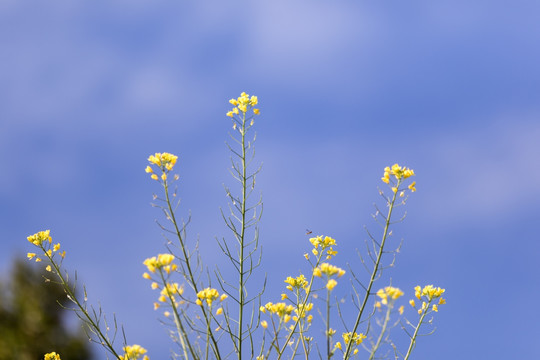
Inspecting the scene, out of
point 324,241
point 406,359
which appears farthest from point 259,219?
point 406,359

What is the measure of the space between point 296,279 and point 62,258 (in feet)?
5.75

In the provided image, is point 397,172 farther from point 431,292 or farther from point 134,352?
point 134,352

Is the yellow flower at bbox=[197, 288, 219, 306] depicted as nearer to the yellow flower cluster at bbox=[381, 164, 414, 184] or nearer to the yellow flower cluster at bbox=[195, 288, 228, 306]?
the yellow flower cluster at bbox=[195, 288, 228, 306]

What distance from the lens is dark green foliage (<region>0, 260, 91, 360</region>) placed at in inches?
459

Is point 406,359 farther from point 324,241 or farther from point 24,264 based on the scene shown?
point 24,264

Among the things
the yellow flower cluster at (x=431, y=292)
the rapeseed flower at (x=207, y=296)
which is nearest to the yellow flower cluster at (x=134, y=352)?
the rapeseed flower at (x=207, y=296)

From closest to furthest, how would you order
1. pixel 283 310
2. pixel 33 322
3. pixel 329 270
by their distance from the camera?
pixel 329 270 < pixel 283 310 < pixel 33 322

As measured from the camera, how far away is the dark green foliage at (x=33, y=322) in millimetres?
11648

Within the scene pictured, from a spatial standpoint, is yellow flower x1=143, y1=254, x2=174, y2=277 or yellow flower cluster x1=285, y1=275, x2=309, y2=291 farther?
yellow flower cluster x1=285, y1=275, x2=309, y2=291

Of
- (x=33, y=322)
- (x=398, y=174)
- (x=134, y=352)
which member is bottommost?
(x=134, y=352)

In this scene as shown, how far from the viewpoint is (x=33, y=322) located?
12078 millimetres

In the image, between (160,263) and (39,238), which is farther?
(39,238)

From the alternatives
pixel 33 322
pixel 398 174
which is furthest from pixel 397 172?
pixel 33 322

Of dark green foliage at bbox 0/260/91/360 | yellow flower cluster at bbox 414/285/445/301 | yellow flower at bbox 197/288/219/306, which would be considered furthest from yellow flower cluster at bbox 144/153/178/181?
dark green foliage at bbox 0/260/91/360
